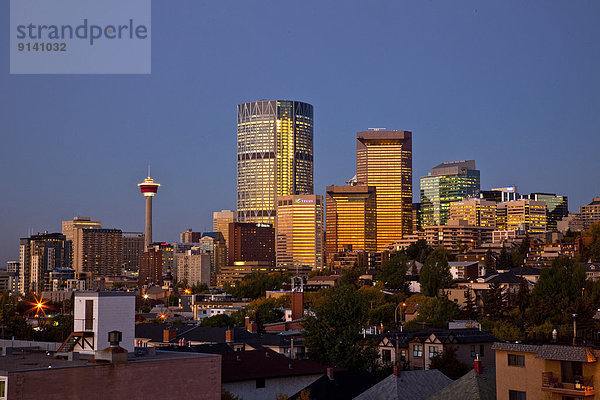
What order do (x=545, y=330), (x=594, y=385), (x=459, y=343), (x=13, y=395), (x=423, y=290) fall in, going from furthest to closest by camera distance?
(x=423, y=290)
(x=545, y=330)
(x=459, y=343)
(x=594, y=385)
(x=13, y=395)

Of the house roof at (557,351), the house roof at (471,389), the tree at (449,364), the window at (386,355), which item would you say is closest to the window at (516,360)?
the house roof at (557,351)

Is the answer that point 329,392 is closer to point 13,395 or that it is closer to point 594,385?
point 594,385

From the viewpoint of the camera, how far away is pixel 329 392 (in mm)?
63250

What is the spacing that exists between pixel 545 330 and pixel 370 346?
4129cm

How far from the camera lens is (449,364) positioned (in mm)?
74750

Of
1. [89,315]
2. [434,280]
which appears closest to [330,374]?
[89,315]

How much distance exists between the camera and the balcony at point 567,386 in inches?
1781

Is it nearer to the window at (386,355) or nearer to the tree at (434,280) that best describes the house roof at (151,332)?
the window at (386,355)

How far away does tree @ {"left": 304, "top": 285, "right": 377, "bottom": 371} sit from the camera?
7819 centimetres

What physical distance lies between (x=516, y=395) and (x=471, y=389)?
4129 mm

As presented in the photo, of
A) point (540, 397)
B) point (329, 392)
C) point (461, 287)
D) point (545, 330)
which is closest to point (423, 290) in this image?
point (461, 287)

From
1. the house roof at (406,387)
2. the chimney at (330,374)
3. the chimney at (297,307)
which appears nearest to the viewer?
the house roof at (406,387)

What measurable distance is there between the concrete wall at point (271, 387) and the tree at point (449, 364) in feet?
44.3

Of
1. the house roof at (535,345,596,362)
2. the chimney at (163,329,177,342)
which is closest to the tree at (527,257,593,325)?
the chimney at (163,329,177,342)
